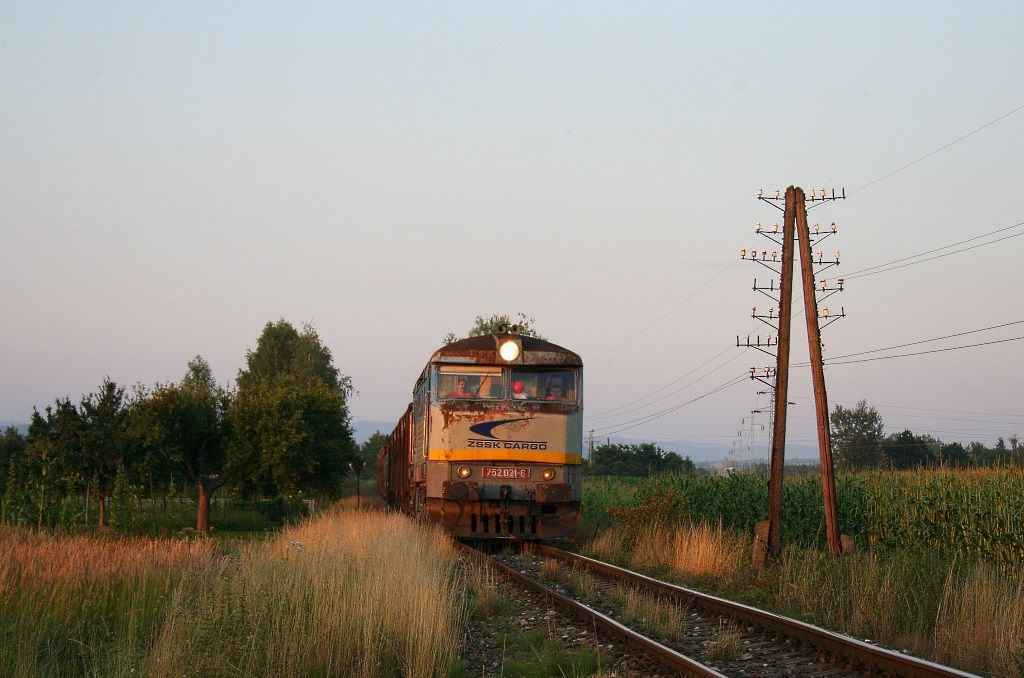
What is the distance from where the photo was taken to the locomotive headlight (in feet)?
62.2

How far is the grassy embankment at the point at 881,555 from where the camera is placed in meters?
9.41

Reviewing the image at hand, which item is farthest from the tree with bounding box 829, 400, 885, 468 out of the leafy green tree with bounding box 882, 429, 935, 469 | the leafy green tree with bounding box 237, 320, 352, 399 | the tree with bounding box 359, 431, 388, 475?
the tree with bounding box 359, 431, 388, 475

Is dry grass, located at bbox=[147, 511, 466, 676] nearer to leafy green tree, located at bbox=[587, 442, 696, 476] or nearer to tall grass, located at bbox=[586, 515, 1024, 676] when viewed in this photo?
tall grass, located at bbox=[586, 515, 1024, 676]

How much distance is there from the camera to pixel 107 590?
10.1m

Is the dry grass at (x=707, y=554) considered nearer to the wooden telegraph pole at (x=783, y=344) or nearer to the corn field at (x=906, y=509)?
the wooden telegraph pole at (x=783, y=344)

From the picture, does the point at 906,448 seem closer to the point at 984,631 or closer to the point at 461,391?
the point at 461,391

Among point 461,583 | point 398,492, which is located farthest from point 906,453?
point 461,583

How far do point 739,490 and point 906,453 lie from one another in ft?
126

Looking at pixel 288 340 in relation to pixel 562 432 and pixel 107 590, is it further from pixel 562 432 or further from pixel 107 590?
pixel 107 590

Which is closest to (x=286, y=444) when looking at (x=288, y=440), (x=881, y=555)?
(x=288, y=440)

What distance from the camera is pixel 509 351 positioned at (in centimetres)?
1902

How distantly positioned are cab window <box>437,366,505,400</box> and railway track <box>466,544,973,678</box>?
5.09 metres

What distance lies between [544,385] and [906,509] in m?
6.73

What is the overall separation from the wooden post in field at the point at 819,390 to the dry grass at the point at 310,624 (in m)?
7.34
